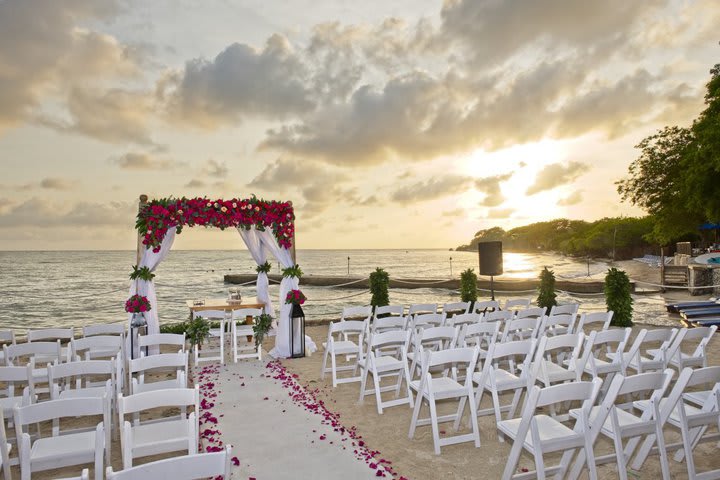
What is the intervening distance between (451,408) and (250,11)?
9143 millimetres

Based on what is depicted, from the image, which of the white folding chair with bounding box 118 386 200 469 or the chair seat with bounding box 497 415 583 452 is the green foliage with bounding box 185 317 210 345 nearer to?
the white folding chair with bounding box 118 386 200 469

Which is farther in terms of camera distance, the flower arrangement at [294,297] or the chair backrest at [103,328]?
the flower arrangement at [294,297]

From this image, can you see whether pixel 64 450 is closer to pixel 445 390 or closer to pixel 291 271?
pixel 445 390

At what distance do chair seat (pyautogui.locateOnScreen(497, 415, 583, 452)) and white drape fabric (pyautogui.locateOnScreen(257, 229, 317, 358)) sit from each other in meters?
4.90

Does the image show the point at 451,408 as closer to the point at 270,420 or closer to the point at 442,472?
the point at 442,472

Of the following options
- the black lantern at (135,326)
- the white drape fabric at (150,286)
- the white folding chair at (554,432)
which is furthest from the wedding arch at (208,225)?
the white folding chair at (554,432)

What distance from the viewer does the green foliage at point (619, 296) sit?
32.2ft

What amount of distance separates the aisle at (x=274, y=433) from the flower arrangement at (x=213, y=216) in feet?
8.66

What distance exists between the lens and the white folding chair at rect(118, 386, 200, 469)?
266 cm

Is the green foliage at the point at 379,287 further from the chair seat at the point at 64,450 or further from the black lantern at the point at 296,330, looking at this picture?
the chair seat at the point at 64,450

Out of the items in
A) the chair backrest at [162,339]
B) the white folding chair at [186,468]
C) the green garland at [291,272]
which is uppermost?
the green garland at [291,272]

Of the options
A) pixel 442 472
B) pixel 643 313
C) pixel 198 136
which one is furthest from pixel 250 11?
pixel 643 313

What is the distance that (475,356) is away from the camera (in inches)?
151

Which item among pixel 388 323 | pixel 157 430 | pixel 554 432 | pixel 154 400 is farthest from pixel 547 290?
pixel 154 400
